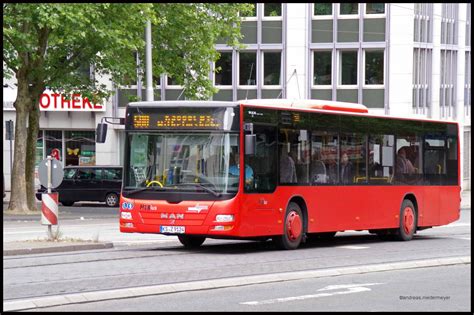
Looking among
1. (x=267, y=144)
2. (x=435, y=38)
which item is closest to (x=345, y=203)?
(x=267, y=144)

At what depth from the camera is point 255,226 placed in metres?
19.8

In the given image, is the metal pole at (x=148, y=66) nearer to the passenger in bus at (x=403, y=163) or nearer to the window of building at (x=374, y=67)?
the passenger in bus at (x=403, y=163)

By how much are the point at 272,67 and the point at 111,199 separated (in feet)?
40.9

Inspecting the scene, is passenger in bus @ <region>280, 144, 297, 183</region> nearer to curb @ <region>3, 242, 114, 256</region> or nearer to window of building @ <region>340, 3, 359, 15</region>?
curb @ <region>3, 242, 114, 256</region>

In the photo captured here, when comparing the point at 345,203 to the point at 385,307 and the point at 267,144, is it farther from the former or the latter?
the point at 385,307

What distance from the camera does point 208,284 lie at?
45.1 feet

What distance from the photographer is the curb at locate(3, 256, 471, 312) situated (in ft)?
38.0

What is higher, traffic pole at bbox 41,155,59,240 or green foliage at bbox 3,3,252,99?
green foliage at bbox 3,3,252,99

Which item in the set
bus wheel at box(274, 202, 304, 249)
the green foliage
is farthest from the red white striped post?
the green foliage

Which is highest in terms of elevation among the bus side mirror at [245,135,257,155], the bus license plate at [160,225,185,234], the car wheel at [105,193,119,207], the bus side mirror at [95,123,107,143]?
the bus side mirror at [95,123,107,143]

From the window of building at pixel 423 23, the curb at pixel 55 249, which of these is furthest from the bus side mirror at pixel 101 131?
the window of building at pixel 423 23

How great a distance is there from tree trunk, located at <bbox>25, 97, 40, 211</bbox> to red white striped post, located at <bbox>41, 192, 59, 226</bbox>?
1575 cm

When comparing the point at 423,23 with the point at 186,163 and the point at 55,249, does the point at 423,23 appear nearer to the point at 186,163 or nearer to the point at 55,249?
the point at 186,163

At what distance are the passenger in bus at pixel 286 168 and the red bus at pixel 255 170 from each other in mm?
18
